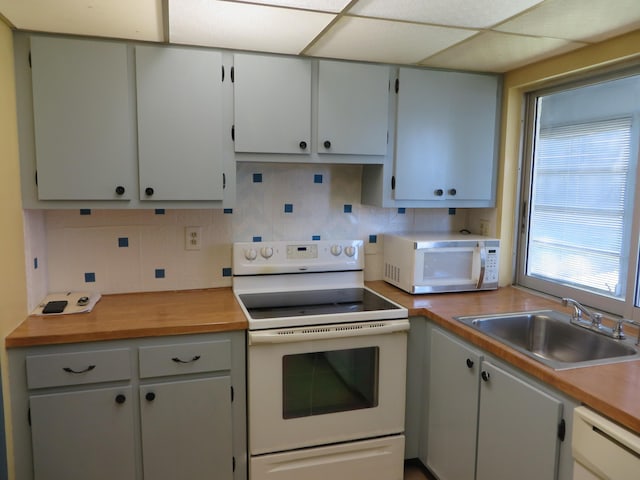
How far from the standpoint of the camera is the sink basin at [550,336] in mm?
1887

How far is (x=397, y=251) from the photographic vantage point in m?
2.65

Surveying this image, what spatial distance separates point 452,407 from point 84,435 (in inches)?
60.7

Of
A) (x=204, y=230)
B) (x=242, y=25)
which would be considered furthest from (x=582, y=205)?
(x=204, y=230)

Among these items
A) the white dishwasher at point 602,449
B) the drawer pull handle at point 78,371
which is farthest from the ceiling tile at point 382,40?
the drawer pull handle at point 78,371

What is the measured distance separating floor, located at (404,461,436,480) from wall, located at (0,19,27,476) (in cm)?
176

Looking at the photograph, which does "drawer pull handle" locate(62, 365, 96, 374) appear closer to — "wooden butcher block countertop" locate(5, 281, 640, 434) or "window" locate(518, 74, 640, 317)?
"wooden butcher block countertop" locate(5, 281, 640, 434)

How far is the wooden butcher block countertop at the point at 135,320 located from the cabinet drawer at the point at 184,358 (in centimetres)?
6

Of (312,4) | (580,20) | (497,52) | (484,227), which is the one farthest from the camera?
(484,227)

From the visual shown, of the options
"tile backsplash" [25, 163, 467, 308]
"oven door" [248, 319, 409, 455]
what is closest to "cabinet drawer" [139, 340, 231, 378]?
"oven door" [248, 319, 409, 455]

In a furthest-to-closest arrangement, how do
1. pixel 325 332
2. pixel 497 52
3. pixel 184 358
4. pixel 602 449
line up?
pixel 497 52 < pixel 325 332 < pixel 184 358 < pixel 602 449

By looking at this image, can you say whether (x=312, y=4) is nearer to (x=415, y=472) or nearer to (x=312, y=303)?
(x=312, y=303)

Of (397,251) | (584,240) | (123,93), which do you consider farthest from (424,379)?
(123,93)

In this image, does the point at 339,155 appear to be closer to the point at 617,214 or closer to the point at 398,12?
the point at 398,12

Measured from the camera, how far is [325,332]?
2.10m
